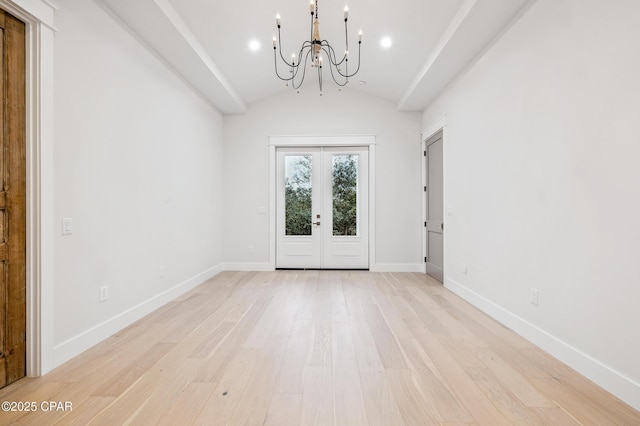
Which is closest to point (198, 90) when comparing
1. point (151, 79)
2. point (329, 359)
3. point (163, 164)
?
point (151, 79)

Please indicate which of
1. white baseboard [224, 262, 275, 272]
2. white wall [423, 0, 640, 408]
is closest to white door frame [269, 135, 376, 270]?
white baseboard [224, 262, 275, 272]

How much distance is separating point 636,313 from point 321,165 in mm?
4649

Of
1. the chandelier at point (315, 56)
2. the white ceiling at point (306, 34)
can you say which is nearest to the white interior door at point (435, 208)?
the white ceiling at point (306, 34)

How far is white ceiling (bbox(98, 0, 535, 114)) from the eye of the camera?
2.98 m

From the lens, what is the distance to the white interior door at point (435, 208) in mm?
4793

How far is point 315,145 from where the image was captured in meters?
5.74

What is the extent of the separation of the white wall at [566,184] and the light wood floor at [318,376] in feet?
0.86

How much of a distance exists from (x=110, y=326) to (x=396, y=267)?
430cm

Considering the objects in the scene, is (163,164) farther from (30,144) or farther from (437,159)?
(437,159)

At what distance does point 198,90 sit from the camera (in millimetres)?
4633

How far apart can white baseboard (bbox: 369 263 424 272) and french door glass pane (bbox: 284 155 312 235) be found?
1364 millimetres

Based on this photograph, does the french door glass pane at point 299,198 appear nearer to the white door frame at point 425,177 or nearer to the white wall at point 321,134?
the white wall at point 321,134

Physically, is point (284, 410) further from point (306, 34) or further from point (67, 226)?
point (306, 34)

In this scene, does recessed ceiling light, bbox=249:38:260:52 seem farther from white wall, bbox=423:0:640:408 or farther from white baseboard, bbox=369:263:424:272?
white baseboard, bbox=369:263:424:272
